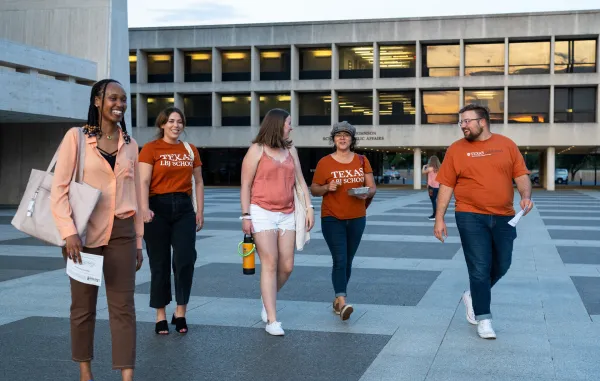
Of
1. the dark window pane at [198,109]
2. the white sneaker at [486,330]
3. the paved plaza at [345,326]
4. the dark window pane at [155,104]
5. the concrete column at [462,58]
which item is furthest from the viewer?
the dark window pane at [155,104]

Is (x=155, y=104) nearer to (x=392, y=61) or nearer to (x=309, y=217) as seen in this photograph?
(x=392, y=61)

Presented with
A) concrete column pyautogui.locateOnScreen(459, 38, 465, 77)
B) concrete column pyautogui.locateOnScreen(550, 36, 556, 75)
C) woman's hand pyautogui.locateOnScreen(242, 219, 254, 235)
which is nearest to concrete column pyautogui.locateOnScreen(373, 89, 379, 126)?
concrete column pyautogui.locateOnScreen(459, 38, 465, 77)

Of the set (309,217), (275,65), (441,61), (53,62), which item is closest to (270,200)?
(309,217)

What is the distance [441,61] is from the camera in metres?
46.2

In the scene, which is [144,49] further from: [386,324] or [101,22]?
[386,324]

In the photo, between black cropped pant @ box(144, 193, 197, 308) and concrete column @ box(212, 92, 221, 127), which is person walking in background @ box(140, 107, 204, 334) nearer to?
black cropped pant @ box(144, 193, 197, 308)

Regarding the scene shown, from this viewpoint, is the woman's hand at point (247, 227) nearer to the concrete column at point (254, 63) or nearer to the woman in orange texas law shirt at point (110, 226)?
the woman in orange texas law shirt at point (110, 226)

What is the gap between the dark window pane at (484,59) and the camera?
45.2 metres

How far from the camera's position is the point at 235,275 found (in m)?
9.37

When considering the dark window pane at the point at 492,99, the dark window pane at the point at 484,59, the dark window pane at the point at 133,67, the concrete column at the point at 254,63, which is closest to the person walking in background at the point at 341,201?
the dark window pane at the point at 492,99

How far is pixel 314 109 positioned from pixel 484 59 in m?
11.2

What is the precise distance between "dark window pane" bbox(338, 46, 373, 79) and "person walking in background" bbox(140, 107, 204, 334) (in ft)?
138

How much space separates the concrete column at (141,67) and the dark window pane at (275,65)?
8.04m

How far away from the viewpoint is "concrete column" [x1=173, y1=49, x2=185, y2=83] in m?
49.0
